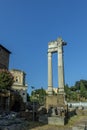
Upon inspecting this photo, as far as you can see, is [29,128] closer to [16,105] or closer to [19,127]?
[19,127]

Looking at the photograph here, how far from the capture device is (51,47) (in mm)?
39594

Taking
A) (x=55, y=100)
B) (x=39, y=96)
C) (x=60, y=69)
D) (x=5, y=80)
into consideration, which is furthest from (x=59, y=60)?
(x=39, y=96)

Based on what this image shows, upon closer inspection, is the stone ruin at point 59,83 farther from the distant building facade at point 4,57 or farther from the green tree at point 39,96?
the green tree at point 39,96

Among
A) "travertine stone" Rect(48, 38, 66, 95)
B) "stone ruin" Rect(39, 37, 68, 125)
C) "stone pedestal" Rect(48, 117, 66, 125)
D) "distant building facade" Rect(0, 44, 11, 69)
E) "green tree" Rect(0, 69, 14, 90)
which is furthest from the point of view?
"distant building facade" Rect(0, 44, 11, 69)

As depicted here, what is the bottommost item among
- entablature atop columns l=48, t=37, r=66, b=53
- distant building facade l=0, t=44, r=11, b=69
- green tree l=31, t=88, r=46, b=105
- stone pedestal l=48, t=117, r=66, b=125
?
stone pedestal l=48, t=117, r=66, b=125

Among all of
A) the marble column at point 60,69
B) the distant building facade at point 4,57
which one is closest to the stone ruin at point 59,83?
the marble column at point 60,69

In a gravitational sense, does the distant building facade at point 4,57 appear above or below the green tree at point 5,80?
above

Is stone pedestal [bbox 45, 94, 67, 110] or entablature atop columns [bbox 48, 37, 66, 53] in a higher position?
entablature atop columns [bbox 48, 37, 66, 53]

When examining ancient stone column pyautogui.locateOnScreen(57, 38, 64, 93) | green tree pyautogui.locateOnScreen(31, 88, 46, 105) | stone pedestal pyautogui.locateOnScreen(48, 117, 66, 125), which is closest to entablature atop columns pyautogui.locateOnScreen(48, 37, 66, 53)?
ancient stone column pyautogui.locateOnScreen(57, 38, 64, 93)

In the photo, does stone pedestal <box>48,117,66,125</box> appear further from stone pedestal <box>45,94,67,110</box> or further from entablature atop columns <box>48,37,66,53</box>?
entablature atop columns <box>48,37,66,53</box>

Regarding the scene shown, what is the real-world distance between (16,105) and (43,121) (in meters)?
11.6

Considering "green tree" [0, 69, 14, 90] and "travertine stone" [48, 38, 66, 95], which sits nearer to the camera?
"travertine stone" [48, 38, 66, 95]

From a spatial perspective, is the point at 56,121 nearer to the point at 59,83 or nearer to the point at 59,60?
the point at 59,83

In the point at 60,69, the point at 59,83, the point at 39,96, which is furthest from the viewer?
the point at 39,96
